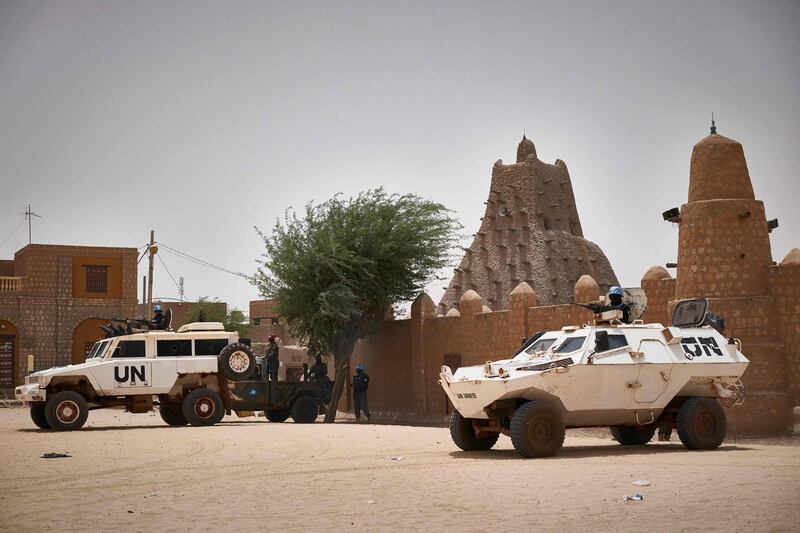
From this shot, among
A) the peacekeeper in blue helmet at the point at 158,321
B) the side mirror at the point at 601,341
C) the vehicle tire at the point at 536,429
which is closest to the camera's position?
the vehicle tire at the point at 536,429

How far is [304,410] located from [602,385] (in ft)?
44.8

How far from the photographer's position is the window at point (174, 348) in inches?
900

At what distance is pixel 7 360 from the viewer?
1795 inches

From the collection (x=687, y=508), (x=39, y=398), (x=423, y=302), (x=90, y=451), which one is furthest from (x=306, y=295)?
(x=687, y=508)

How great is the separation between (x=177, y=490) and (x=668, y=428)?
8.23 meters

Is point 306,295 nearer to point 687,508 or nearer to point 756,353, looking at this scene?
point 756,353

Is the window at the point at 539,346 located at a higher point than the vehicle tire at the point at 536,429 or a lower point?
higher

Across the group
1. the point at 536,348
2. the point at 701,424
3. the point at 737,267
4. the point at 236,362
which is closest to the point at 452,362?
the point at 236,362

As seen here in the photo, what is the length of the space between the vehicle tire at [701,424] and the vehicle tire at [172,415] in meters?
13.1

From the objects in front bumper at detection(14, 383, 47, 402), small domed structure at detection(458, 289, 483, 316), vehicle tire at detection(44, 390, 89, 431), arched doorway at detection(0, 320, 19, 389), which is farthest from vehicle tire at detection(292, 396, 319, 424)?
arched doorway at detection(0, 320, 19, 389)

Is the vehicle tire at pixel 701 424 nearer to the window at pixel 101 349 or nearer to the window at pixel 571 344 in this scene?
the window at pixel 571 344

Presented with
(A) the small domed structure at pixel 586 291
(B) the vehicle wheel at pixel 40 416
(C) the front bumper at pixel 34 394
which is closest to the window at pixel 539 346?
(A) the small domed structure at pixel 586 291

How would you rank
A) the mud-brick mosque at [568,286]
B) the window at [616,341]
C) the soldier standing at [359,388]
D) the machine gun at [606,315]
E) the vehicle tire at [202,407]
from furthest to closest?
the soldier standing at [359,388]
the vehicle tire at [202,407]
the mud-brick mosque at [568,286]
the machine gun at [606,315]
the window at [616,341]

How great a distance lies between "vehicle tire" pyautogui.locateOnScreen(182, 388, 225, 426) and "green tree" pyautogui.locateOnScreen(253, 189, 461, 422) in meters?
6.63
